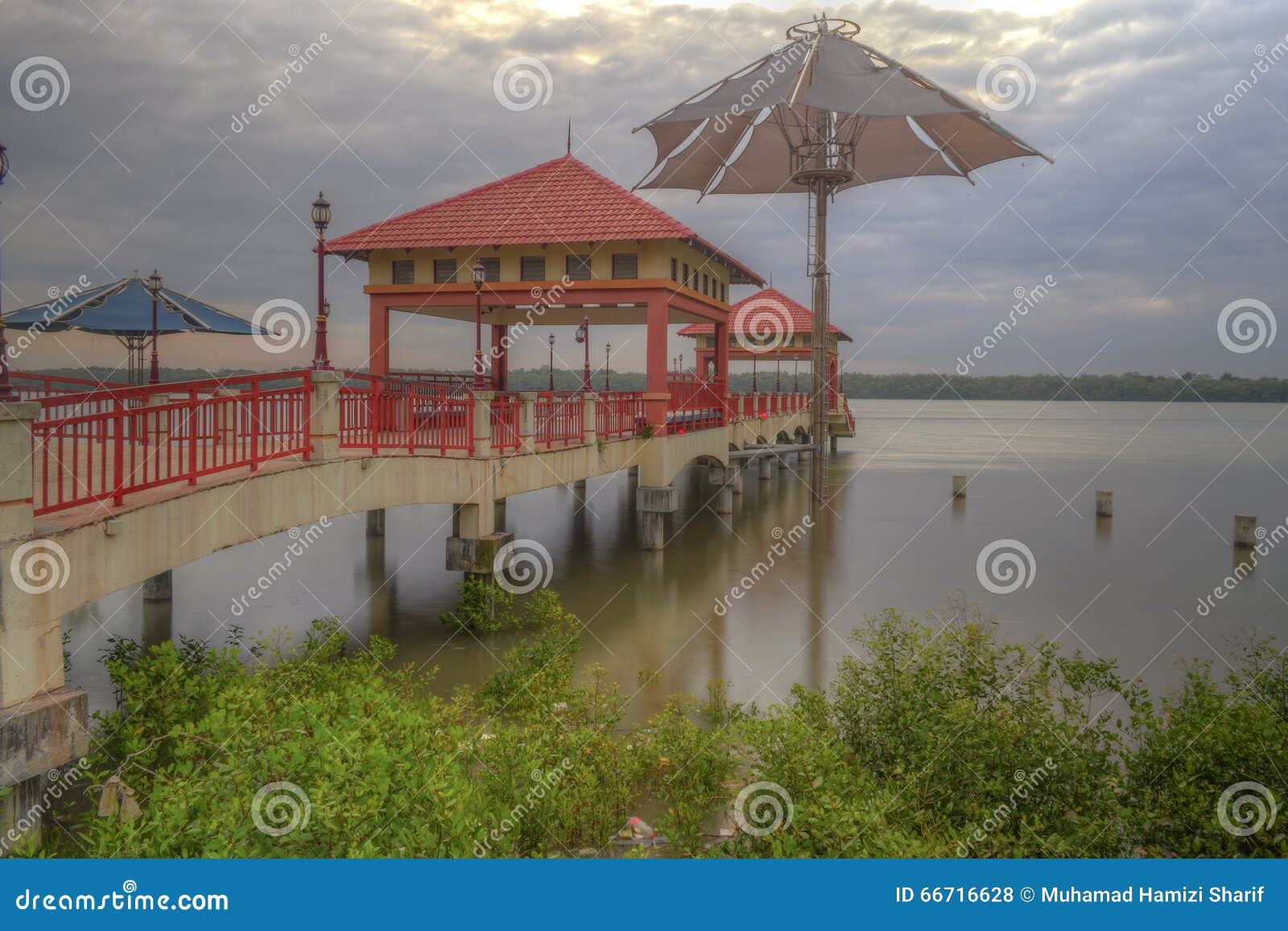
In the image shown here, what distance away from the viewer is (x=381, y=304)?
2181cm

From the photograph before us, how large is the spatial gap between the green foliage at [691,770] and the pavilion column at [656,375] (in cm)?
1308

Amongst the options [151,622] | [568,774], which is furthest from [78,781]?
[151,622]

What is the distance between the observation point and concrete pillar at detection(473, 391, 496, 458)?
14.4 meters

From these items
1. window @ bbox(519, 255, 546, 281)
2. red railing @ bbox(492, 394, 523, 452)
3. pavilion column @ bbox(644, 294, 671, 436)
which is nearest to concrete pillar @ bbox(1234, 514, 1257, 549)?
pavilion column @ bbox(644, 294, 671, 436)

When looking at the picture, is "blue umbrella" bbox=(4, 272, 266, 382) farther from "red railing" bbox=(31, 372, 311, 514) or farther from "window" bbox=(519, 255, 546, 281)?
"window" bbox=(519, 255, 546, 281)

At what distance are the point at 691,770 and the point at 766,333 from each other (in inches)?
1440

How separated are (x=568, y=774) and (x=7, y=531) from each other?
4.53 metres

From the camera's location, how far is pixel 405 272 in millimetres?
21812

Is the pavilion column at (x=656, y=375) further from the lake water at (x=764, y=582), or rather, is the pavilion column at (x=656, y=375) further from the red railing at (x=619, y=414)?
the lake water at (x=764, y=582)

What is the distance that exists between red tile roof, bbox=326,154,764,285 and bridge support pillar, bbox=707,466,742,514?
8.96 meters

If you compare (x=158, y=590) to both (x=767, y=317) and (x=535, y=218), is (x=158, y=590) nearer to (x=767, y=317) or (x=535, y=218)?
(x=535, y=218)

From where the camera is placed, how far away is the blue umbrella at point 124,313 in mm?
16016

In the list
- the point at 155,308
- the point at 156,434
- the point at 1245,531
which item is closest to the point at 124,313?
the point at 155,308

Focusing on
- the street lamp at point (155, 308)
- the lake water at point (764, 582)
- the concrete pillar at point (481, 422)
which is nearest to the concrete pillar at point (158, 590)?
the lake water at point (764, 582)
